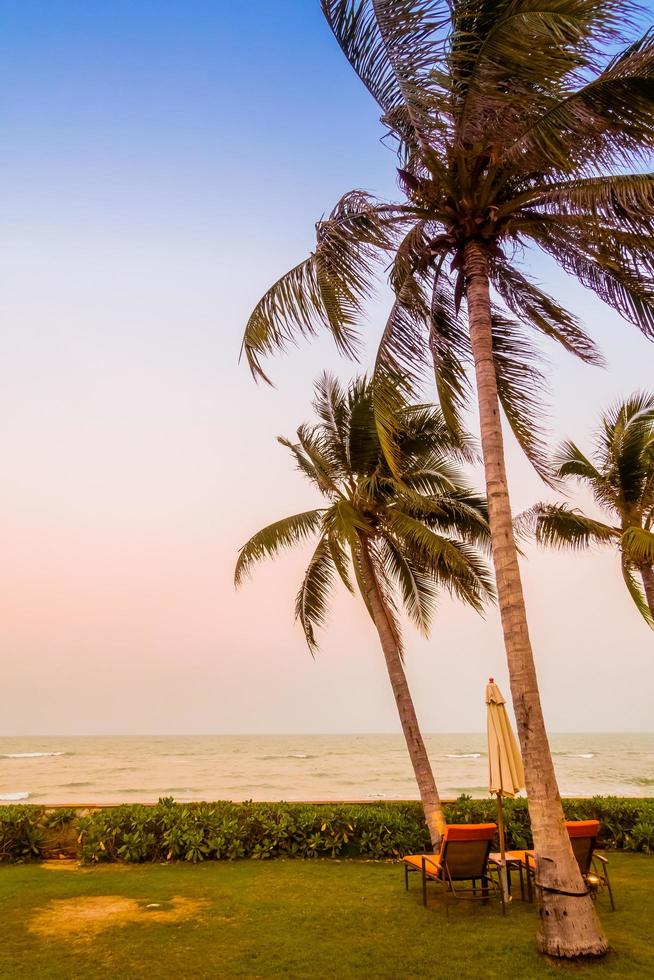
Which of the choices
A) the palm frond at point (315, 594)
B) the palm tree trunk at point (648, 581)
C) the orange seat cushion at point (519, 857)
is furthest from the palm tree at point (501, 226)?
the palm tree trunk at point (648, 581)

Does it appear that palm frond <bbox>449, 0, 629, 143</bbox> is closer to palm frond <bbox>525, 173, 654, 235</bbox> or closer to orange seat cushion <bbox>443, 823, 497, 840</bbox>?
palm frond <bbox>525, 173, 654, 235</bbox>

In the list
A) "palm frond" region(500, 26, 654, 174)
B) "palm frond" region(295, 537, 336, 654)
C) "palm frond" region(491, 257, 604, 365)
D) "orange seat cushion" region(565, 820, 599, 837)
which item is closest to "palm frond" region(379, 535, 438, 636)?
"palm frond" region(295, 537, 336, 654)

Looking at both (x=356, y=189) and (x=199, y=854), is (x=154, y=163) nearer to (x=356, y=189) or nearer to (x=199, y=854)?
(x=356, y=189)

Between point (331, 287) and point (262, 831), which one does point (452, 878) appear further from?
point (331, 287)

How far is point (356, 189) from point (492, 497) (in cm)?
413

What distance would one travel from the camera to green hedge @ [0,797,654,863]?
10.4 meters

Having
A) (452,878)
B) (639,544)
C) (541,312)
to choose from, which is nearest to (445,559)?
(639,544)

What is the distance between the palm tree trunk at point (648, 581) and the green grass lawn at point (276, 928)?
15.9 feet

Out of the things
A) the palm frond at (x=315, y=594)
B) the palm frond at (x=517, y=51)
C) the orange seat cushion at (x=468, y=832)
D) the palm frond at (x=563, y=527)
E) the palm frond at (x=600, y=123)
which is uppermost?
the palm frond at (x=517, y=51)

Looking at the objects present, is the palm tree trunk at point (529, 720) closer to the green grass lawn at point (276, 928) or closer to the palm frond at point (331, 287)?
the green grass lawn at point (276, 928)

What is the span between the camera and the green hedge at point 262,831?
1039 cm

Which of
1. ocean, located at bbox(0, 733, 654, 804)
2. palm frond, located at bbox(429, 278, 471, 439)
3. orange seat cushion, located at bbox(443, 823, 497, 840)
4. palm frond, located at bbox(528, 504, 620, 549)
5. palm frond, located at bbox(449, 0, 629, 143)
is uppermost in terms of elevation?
palm frond, located at bbox(449, 0, 629, 143)

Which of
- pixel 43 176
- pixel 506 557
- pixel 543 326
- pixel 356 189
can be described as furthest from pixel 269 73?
pixel 506 557

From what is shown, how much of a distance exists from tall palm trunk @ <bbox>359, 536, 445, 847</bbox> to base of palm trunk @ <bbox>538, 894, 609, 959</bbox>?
3968 millimetres
